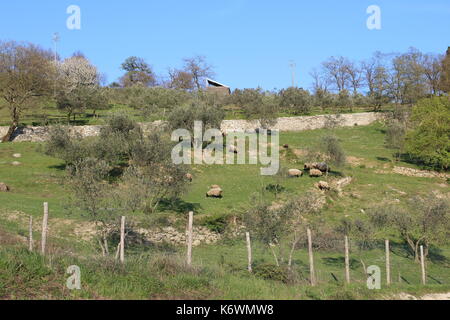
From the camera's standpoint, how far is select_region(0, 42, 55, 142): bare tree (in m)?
47.5

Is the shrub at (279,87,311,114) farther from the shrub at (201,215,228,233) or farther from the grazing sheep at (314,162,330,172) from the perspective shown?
the shrub at (201,215,228,233)

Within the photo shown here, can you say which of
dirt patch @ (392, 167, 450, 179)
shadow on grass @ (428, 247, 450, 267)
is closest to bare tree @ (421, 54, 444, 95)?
dirt patch @ (392, 167, 450, 179)

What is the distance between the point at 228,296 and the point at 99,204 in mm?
7700

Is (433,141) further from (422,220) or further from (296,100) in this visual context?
(422,220)

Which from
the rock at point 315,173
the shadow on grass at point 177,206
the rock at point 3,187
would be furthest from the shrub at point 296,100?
the rock at point 3,187

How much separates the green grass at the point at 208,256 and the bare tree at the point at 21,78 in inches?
204

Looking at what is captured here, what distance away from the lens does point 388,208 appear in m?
23.8

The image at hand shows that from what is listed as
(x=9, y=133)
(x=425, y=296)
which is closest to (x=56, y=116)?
(x=9, y=133)

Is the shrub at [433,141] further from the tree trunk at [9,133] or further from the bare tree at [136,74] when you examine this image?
the bare tree at [136,74]

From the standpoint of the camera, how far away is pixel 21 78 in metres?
47.6

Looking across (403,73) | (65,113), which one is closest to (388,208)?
(65,113)

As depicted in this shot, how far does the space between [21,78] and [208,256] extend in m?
36.7

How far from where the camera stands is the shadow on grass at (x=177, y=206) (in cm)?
3008

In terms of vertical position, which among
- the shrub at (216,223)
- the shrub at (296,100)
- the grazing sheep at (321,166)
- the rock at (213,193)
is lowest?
the shrub at (216,223)
